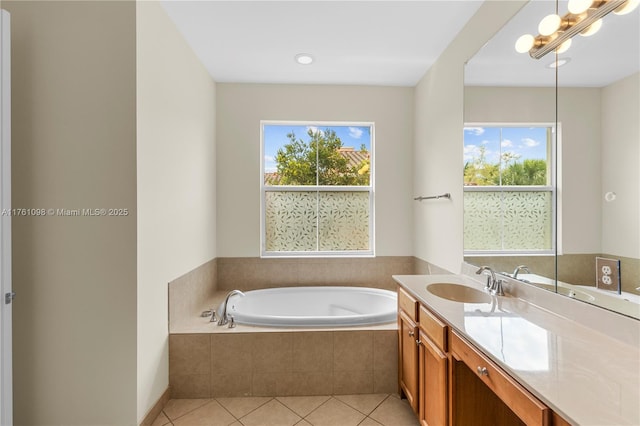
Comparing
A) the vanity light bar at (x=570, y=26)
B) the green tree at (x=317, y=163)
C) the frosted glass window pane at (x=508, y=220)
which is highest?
the vanity light bar at (x=570, y=26)

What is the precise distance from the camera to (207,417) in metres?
1.97

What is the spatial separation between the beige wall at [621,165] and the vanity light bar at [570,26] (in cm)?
28

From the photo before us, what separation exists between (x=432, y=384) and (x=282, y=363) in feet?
3.38

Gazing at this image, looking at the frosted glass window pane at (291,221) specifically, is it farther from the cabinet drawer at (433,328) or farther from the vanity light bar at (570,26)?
the vanity light bar at (570,26)

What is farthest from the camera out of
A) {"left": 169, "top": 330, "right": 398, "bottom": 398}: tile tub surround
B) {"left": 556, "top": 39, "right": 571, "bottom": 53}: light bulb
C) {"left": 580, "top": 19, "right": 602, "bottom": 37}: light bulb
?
{"left": 169, "top": 330, "right": 398, "bottom": 398}: tile tub surround

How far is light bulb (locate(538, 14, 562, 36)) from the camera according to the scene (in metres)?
1.42

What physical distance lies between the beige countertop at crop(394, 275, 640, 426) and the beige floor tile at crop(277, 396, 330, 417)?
1083 mm

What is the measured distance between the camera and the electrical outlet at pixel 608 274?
1.20 meters

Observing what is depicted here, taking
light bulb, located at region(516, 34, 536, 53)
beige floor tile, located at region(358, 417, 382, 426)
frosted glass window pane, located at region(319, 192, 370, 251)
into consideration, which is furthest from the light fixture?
beige floor tile, located at region(358, 417, 382, 426)

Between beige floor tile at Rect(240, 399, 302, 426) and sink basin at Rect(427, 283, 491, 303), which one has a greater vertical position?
sink basin at Rect(427, 283, 491, 303)

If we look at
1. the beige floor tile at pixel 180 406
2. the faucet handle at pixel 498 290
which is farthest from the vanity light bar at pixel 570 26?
the beige floor tile at pixel 180 406

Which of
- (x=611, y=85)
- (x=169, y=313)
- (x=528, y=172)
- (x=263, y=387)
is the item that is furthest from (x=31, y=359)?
(x=611, y=85)

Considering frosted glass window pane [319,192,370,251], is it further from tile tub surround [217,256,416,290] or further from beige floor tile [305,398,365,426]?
beige floor tile [305,398,365,426]

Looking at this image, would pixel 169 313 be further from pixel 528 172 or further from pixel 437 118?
A: pixel 437 118
